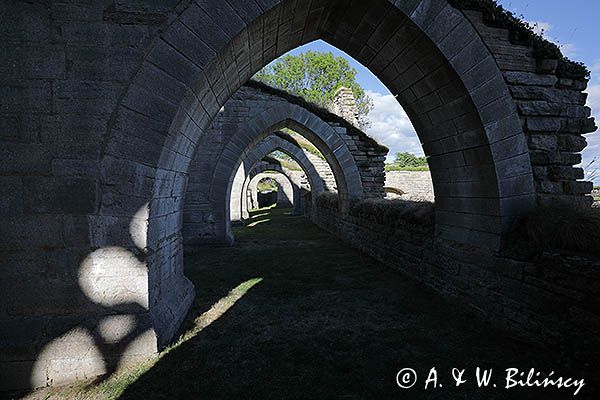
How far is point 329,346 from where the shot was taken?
9.78 feet

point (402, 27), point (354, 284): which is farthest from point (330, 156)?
point (402, 27)

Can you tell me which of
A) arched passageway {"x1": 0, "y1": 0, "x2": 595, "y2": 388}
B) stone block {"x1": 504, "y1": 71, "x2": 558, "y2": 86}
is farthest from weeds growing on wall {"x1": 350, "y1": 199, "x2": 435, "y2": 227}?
stone block {"x1": 504, "y1": 71, "x2": 558, "y2": 86}

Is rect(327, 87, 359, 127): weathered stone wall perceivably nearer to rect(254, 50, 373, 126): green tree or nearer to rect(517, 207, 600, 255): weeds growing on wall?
rect(517, 207, 600, 255): weeds growing on wall

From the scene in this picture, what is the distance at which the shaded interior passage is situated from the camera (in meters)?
2.35

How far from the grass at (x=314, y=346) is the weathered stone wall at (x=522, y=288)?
6.8 inches

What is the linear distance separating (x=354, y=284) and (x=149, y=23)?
4.32 meters

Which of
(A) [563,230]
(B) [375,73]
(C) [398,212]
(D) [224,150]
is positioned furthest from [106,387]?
(D) [224,150]

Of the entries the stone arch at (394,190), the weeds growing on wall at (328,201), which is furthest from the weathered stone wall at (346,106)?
the stone arch at (394,190)

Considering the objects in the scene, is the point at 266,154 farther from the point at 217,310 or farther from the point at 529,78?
the point at 529,78

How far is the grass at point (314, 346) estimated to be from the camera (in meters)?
2.34

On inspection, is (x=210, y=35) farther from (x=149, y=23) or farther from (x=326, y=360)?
(x=326, y=360)

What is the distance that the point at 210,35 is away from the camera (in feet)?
8.77

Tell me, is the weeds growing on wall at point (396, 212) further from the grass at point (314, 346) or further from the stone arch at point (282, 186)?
the stone arch at point (282, 186)

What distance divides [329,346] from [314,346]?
145mm
